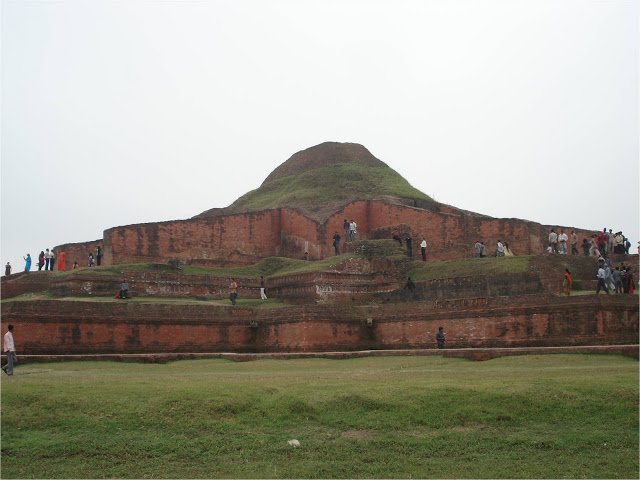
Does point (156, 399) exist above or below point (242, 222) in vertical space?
below

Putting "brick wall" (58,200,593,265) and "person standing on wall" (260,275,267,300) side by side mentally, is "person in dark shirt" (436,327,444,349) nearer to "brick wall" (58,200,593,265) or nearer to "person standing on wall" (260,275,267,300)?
"person standing on wall" (260,275,267,300)

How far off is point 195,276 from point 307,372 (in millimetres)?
9998

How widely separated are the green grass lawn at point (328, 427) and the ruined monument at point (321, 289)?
13.1ft

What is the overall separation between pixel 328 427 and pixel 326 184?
2234cm

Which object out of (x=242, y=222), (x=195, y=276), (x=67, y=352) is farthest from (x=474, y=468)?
(x=242, y=222)

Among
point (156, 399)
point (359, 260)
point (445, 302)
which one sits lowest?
point (156, 399)

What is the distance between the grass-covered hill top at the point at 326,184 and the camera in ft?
94.1

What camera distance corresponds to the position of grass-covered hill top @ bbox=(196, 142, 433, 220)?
94.1 feet

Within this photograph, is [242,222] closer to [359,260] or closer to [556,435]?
[359,260]

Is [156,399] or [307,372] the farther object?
[307,372]

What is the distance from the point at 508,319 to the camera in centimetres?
1580

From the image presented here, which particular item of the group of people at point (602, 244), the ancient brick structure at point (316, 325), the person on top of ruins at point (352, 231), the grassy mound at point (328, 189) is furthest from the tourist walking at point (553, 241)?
the ancient brick structure at point (316, 325)

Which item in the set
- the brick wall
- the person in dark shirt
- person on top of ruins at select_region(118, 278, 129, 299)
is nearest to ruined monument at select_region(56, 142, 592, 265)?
the brick wall

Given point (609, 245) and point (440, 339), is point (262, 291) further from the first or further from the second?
point (609, 245)
